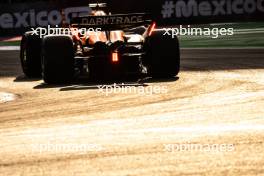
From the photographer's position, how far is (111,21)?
975 centimetres

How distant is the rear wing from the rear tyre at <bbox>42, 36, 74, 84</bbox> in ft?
1.20

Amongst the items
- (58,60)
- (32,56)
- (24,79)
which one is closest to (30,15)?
(32,56)

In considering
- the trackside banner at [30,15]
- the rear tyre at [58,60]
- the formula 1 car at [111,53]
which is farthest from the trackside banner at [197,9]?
the rear tyre at [58,60]

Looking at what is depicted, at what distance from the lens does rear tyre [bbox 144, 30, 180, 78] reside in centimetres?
988

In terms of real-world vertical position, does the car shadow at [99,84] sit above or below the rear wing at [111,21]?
below

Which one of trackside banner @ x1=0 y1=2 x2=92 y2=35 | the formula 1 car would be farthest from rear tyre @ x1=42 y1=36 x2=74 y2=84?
trackside banner @ x1=0 y1=2 x2=92 y2=35

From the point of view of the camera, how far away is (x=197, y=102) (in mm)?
7273

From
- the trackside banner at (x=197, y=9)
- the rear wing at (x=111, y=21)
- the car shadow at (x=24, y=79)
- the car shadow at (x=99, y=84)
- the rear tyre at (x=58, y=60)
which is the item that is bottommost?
the trackside banner at (x=197, y=9)

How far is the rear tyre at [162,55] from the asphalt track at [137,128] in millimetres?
317

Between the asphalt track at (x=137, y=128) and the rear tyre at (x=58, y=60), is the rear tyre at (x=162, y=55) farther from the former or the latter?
the rear tyre at (x=58, y=60)

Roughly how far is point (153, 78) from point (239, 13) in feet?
50.0

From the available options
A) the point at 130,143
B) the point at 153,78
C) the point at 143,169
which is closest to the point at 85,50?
the point at 153,78

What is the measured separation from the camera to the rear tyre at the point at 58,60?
9.77 m

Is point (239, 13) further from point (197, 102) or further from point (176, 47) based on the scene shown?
point (197, 102)
